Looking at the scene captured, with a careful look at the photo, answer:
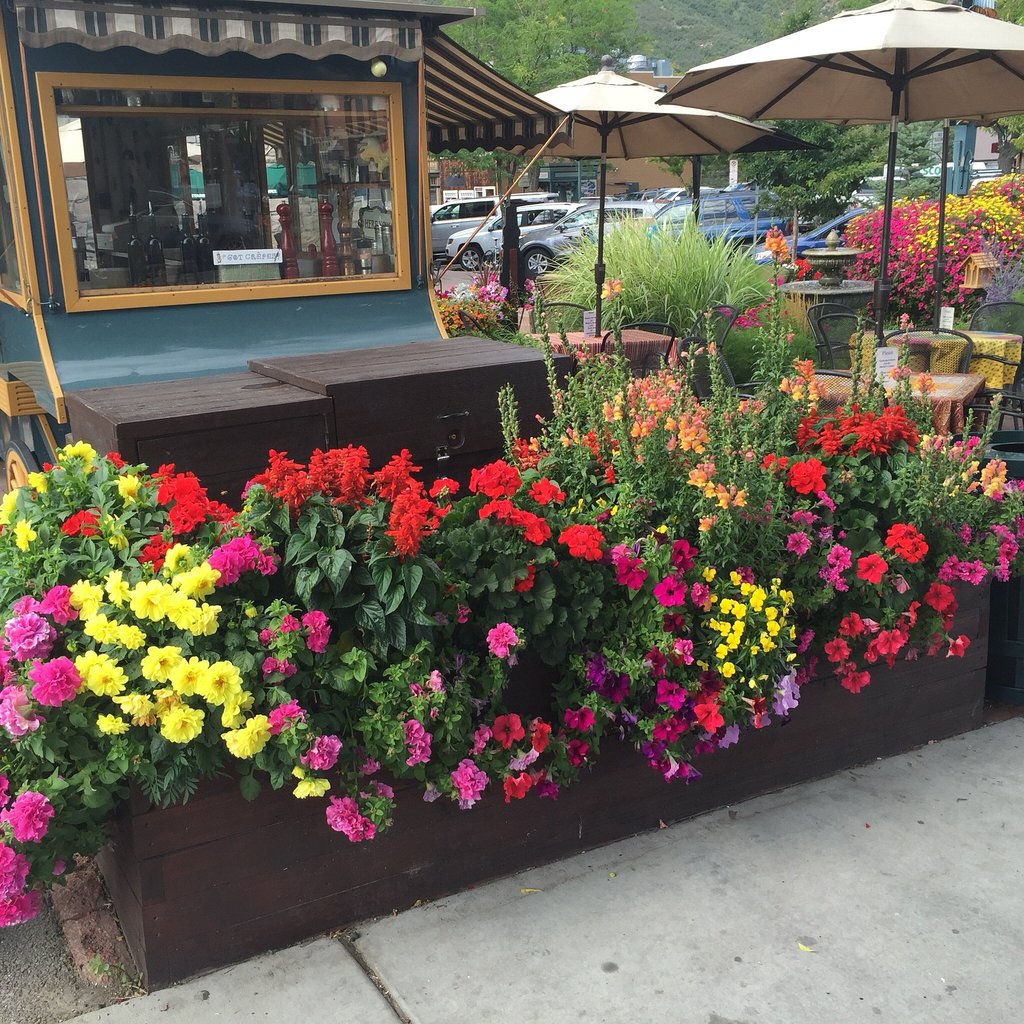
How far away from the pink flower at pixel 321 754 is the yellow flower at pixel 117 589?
57 centimetres

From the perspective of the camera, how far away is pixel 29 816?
2.46 metres

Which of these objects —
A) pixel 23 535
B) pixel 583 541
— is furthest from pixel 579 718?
pixel 23 535

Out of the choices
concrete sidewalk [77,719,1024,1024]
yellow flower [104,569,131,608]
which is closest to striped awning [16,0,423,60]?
yellow flower [104,569,131,608]

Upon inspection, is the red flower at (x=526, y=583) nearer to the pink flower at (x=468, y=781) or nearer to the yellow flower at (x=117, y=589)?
the pink flower at (x=468, y=781)

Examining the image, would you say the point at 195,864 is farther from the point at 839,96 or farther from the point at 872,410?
the point at 839,96

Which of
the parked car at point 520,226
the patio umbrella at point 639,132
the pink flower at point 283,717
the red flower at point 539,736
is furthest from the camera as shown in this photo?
the parked car at point 520,226

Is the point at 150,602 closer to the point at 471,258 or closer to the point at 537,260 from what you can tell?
the point at 537,260

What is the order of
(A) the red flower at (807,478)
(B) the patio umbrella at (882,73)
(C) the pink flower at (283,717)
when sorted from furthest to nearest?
(B) the patio umbrella at (882,73) < (A) the red flower at (807,478) < (C) the pink flower at (283,717)

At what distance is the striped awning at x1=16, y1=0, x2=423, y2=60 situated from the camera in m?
4.35

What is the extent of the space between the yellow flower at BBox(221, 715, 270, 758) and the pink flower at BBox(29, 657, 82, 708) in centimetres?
36

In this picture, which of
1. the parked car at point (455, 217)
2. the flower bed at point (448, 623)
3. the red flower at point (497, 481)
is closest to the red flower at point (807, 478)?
the flower bed at point (448, 623)

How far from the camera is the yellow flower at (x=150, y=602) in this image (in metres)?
2.58

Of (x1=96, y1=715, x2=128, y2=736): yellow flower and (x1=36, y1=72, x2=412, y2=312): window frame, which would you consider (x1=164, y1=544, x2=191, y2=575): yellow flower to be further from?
(x1=36, y1=72, x2=412, y2=312): window frame

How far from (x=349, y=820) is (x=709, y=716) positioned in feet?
3.46
